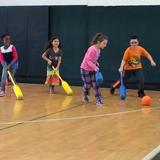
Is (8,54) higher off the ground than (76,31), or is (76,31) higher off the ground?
(76,31)

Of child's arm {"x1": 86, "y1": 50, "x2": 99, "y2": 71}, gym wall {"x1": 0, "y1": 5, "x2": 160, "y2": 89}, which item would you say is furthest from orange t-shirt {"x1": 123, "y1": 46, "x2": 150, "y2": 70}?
child's arm {"x1": 86, "y1": 50, "x2": 99, "y2": 71}

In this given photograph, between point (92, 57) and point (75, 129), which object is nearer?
point (75, 129)

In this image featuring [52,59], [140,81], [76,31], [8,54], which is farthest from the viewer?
[76,31]

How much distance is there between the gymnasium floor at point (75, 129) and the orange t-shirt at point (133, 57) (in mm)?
780

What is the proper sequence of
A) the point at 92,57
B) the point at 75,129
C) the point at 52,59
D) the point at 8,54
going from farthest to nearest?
1. the point at 52,59
2. the point at 8,54
3. the point at 92,57
4. the point at 75,129

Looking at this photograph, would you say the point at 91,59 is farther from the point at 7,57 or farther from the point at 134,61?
the point at 7,57

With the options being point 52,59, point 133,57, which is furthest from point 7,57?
point 133,57

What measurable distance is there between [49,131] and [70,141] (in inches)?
24.5

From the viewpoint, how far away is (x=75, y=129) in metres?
6.39

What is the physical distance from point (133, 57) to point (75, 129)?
3.83 meters

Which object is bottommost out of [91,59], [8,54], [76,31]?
[8,54]

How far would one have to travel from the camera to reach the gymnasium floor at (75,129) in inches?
203

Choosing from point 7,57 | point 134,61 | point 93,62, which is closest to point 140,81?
point 134,61

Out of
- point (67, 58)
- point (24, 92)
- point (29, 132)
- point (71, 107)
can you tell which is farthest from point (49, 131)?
point (67, 58)
